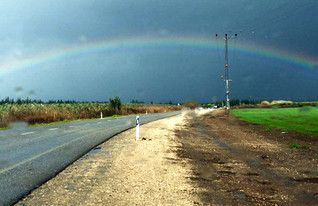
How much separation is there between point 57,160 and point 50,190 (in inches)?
121

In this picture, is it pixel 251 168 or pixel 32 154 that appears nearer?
pixel 251 168

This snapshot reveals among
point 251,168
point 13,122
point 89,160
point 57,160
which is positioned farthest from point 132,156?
point 13,122

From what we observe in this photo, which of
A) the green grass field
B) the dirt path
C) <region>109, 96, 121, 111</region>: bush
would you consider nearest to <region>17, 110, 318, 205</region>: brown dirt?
the dirt path

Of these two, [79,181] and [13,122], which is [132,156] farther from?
[13,122]

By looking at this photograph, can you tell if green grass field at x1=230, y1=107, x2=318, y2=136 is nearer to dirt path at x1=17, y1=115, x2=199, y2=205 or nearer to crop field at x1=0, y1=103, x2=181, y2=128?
dirt path at x1=17, y1=115, x2=199, y2=205

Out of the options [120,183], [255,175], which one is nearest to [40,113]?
[120,183]

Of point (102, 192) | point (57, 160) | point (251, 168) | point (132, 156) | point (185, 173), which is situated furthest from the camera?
point (132, 156)

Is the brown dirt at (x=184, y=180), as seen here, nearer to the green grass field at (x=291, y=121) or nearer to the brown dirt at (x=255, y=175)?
the brown dirt at (x=255, y=175)

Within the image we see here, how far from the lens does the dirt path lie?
4566 mm

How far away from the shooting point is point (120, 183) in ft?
Answer: 18.5

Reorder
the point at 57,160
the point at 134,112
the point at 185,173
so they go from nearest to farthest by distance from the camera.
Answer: the point at 185,173, the point at 57,160, the point at 134,112

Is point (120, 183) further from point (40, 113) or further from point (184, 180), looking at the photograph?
point (40, 113)

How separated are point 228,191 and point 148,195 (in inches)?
60.6

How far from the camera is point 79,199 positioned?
4.61 meters
